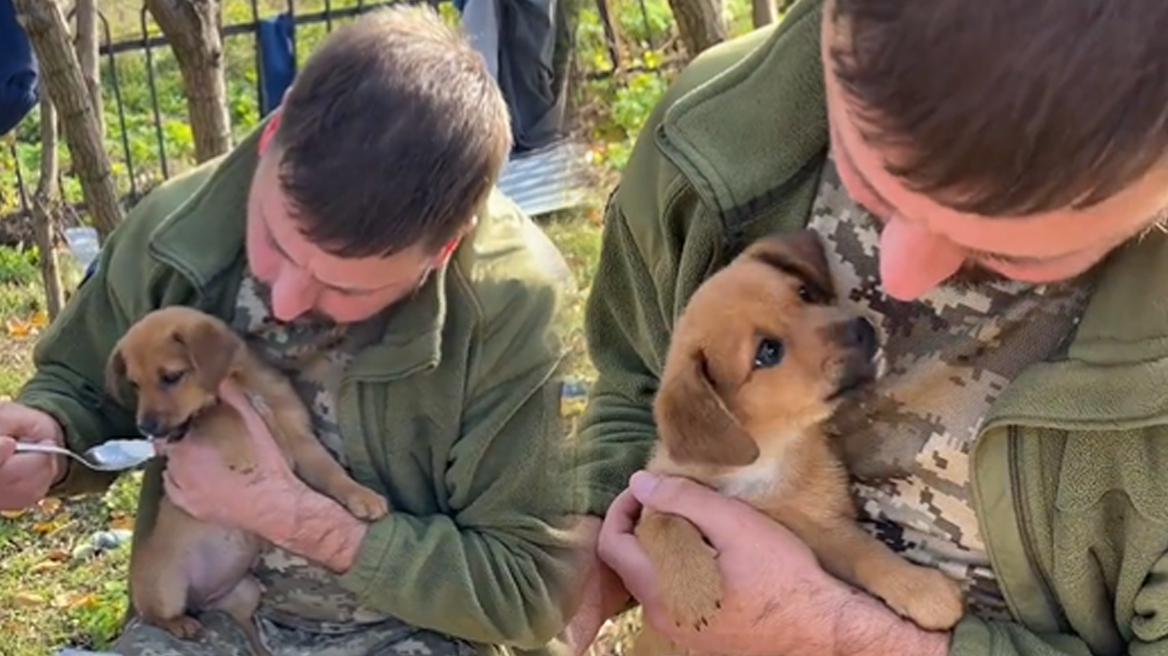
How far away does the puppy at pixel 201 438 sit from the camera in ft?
3.51

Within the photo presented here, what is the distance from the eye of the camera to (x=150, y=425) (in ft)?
3.59

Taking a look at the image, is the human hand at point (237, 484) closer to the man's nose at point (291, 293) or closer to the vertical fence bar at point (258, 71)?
the man's nose at point (291, 293)

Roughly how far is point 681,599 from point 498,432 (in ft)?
1.20

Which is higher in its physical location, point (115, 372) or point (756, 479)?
point (115, 372)

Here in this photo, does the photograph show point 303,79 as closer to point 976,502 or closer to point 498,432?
point 498,432

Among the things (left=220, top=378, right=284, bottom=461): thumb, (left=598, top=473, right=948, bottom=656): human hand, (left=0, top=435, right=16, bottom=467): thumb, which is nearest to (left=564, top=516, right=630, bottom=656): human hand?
(left=598, top=473, right=948, bottom=656): human hand

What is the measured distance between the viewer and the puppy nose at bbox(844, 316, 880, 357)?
4.32ft

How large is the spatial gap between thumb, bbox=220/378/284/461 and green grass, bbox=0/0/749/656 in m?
0.12

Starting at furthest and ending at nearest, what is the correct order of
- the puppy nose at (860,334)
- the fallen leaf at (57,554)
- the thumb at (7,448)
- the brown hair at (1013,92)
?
the fallen leaf at (57,554)
the puppy nose at (860,334)
the thumb at (7,448)
the brown hair at (1013,92)

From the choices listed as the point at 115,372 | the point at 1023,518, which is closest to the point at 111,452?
the point at 115,372

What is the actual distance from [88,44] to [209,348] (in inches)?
11.2

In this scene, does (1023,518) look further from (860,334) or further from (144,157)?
(144,157)

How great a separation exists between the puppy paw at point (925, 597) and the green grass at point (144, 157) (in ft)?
1.16

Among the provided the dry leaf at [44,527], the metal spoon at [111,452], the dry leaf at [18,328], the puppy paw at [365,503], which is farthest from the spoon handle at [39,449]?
the dry leaf at [44,527]
